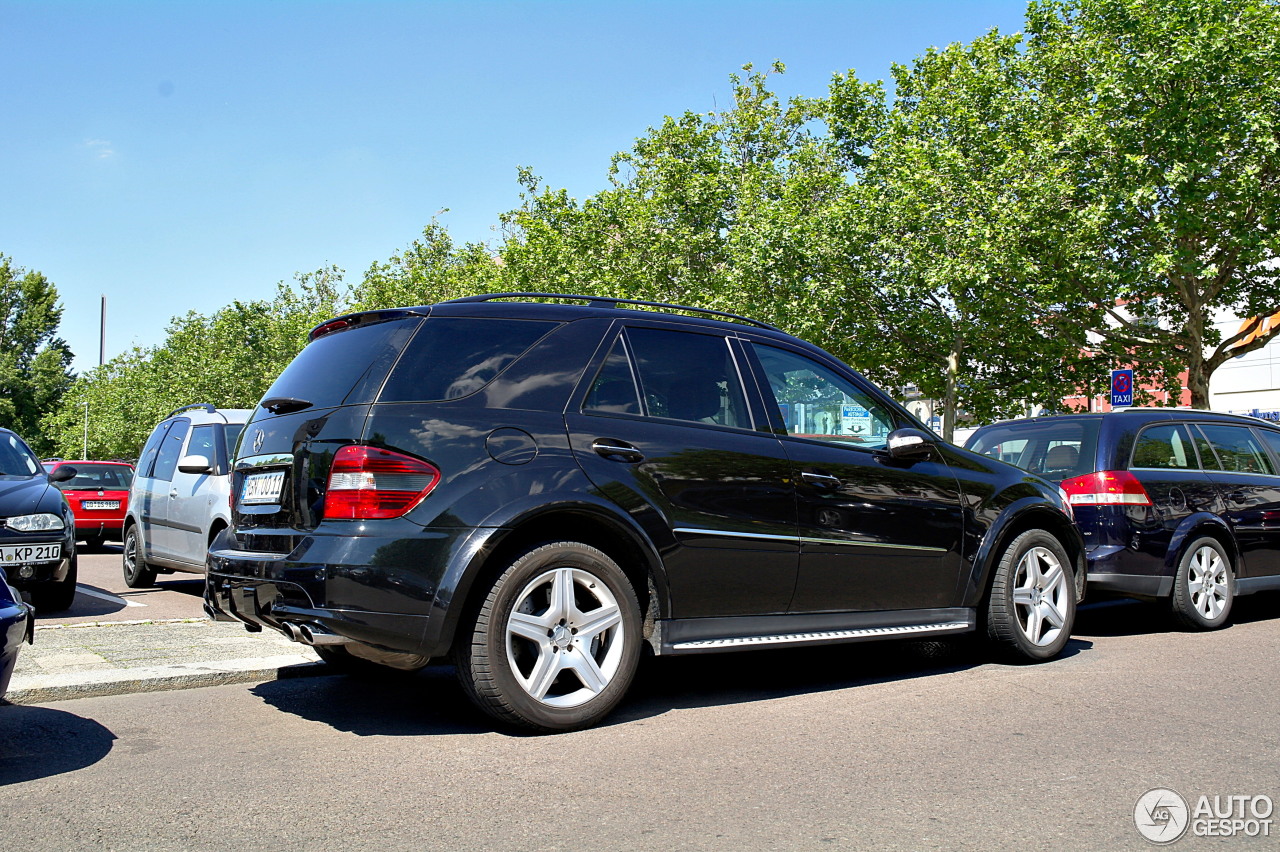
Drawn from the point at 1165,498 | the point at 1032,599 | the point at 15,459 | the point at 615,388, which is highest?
the point at 615,388

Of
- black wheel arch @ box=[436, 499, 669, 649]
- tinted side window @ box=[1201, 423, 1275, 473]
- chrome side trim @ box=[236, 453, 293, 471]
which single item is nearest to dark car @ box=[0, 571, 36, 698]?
chrome side trim @ box=[236, 453, 293, 471]

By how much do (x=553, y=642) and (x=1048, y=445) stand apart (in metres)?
5.41

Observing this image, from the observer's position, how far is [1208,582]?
859 cm

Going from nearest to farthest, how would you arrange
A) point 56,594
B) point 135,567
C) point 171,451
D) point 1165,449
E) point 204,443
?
point 1165,449 < point 56,594 < point 204,443 < point 171,451 < point 135,567

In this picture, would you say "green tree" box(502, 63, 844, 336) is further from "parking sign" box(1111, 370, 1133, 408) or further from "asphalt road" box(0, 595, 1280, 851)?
"asphalt road" box(0, 595, 1280, 851)

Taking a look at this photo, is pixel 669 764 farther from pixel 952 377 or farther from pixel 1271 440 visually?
pixel 952 377

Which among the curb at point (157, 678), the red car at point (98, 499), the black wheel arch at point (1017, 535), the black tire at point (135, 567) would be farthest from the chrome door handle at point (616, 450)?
the red car at point (98, 499)

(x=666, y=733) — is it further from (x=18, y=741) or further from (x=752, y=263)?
(x=752, y=263)

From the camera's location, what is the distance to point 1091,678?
6.32 metres

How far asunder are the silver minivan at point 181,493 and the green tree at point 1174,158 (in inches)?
717

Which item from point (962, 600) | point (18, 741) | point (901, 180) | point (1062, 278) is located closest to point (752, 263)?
point (901, 180)

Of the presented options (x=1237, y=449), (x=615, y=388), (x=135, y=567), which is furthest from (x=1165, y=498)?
(x=135, y=567)

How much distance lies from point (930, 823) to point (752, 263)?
26.0 metres

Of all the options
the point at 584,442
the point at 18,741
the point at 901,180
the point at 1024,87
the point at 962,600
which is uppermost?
the point at 1024,87
